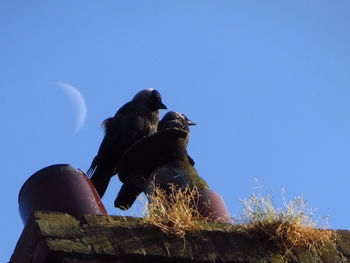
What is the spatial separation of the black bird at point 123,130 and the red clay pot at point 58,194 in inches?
183

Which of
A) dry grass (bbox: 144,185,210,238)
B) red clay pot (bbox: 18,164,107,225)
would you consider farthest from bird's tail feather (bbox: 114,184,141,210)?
dry grass (bbox: 144,185,210,238)

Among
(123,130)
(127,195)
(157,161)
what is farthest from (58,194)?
(123,130)

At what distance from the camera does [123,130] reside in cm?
1005

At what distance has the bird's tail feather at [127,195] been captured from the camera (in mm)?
5922

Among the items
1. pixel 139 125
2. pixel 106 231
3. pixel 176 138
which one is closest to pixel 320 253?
pixel 106 231

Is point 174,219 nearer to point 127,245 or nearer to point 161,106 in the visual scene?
point 127,245

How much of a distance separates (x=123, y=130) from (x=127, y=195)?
158 inches

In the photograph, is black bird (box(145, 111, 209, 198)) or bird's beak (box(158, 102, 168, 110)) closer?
black bird (box(145, 111, 209, 198))

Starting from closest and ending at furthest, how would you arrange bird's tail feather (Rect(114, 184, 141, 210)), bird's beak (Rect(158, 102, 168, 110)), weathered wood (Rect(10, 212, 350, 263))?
weathered wood (Rect(10, 212, 350, 263)), bird's tail feather (Rect(114, 184, 141, 210)), bird's beak (Rect(158, 102, 168, 110))

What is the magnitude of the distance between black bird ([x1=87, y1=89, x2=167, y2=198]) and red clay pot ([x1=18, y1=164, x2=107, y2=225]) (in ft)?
15.3

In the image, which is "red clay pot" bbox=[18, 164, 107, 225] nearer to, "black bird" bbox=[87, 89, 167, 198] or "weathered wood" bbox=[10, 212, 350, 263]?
"weathered wood" bbox=[10, 212, 350, 263]

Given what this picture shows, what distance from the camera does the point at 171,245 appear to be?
355cm

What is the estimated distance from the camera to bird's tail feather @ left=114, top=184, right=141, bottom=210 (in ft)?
19.4

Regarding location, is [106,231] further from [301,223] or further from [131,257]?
[301,223]
